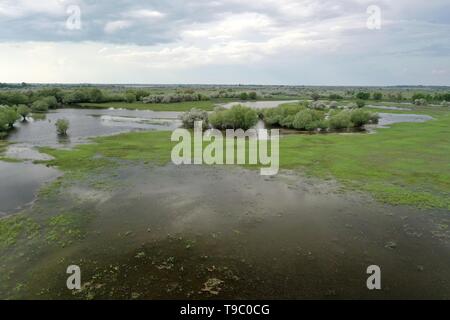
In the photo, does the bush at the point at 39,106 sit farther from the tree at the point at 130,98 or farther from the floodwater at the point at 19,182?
the floodwater at the point at 19,182

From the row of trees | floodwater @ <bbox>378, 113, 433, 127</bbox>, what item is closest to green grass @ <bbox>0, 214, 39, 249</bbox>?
the row of trees

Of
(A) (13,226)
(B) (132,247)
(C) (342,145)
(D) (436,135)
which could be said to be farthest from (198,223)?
(D) (436,135)

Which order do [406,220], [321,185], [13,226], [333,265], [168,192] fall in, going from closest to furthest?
[333,265]
[13,226]
[406,220]
[168,192]
[321,185]

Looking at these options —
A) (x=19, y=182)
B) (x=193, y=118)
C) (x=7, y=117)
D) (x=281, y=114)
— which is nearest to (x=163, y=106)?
(x=193, y=118)

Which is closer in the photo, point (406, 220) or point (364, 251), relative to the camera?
point (364, 251)

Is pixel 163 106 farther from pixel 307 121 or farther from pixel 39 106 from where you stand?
pixel 307 121

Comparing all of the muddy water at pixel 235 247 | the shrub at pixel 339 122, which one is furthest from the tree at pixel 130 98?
the muddy water at pixel 235 247
